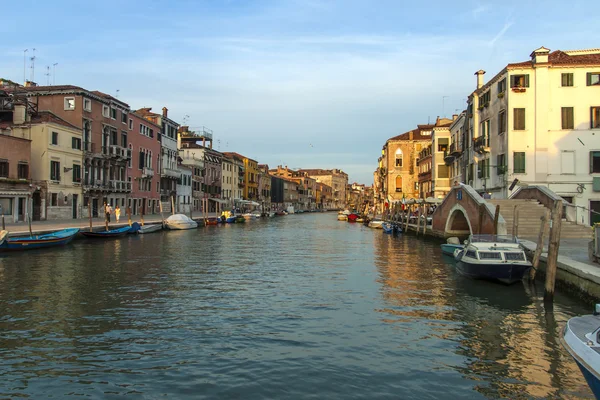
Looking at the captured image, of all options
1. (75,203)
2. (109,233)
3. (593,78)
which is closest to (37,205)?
(75,203)

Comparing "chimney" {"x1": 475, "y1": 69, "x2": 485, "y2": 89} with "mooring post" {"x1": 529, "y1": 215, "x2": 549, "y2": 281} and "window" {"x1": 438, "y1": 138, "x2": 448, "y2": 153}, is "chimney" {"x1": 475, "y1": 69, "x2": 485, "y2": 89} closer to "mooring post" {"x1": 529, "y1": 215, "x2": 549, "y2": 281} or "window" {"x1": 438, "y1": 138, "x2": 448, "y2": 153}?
"window" {"x1": 438, "y1": 138, "x2": 448, "y2": 153}

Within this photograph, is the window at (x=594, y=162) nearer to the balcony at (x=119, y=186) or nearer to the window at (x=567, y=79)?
the window at (x=567, y=79)

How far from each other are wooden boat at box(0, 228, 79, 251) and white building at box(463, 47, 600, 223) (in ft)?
83.8

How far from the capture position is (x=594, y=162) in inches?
1195

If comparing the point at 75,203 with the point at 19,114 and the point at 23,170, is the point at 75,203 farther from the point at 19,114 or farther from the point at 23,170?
the point at 19,114

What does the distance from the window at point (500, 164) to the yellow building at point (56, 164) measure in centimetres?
3110

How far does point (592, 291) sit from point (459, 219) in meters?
20.1

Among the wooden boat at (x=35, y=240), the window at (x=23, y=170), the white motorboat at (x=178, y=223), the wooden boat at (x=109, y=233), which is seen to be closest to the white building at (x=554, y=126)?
the wooden boat at (x=109, y=233)

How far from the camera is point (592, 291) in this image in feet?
39.7

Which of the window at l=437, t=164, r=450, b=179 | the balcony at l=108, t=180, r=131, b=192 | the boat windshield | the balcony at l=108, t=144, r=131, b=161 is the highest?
the balcony at l=108, t=144, r=131, b=161

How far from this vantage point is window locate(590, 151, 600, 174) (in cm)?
3027

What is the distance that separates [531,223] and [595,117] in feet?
35.1

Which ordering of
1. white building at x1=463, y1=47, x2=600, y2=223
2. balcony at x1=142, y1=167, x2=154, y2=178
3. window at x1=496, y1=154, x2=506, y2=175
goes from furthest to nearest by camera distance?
balcony at x1=142, y1=167, x2=154, y2=178
window at x1=496, y1=154, x2=506, y2=175
white building at x1=463, y1=47, x2=600, y2=223

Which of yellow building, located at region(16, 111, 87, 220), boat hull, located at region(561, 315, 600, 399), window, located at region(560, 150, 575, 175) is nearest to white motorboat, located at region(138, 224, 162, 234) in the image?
yellow building, located at region(16, 111, 87, 220)
